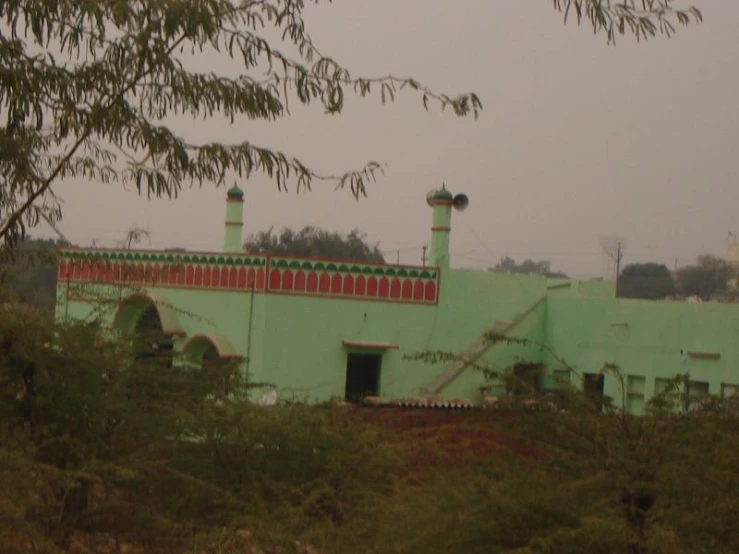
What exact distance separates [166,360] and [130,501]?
6.43 ft

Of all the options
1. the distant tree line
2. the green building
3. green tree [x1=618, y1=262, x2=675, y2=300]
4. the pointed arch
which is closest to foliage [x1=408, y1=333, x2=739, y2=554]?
the green building

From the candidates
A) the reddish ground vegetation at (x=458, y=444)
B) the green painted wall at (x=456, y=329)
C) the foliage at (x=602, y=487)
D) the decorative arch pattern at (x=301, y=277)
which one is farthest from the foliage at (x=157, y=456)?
the decorative arch pattern at (x=301, y=277)

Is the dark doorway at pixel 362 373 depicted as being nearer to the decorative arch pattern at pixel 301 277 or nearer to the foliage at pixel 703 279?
the decorative arch pattern at pixel 301 277

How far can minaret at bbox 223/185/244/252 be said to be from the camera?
21891mm

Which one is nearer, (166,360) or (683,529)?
(683,529)

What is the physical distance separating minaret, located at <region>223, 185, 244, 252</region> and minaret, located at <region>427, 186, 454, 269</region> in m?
3.40

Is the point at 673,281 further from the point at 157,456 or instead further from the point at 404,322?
the point at 157,456

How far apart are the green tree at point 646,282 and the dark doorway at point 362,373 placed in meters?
21.6

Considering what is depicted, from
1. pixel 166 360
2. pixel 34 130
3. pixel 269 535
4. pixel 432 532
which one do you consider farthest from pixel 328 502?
pixel 34 130

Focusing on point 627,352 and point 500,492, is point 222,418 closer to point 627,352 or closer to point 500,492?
point 500,492

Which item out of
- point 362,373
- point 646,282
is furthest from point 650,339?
point 646,282

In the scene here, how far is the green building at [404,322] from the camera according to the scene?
18188 mm

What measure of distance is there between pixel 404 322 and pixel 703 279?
24.5 metres

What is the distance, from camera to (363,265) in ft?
65.5
